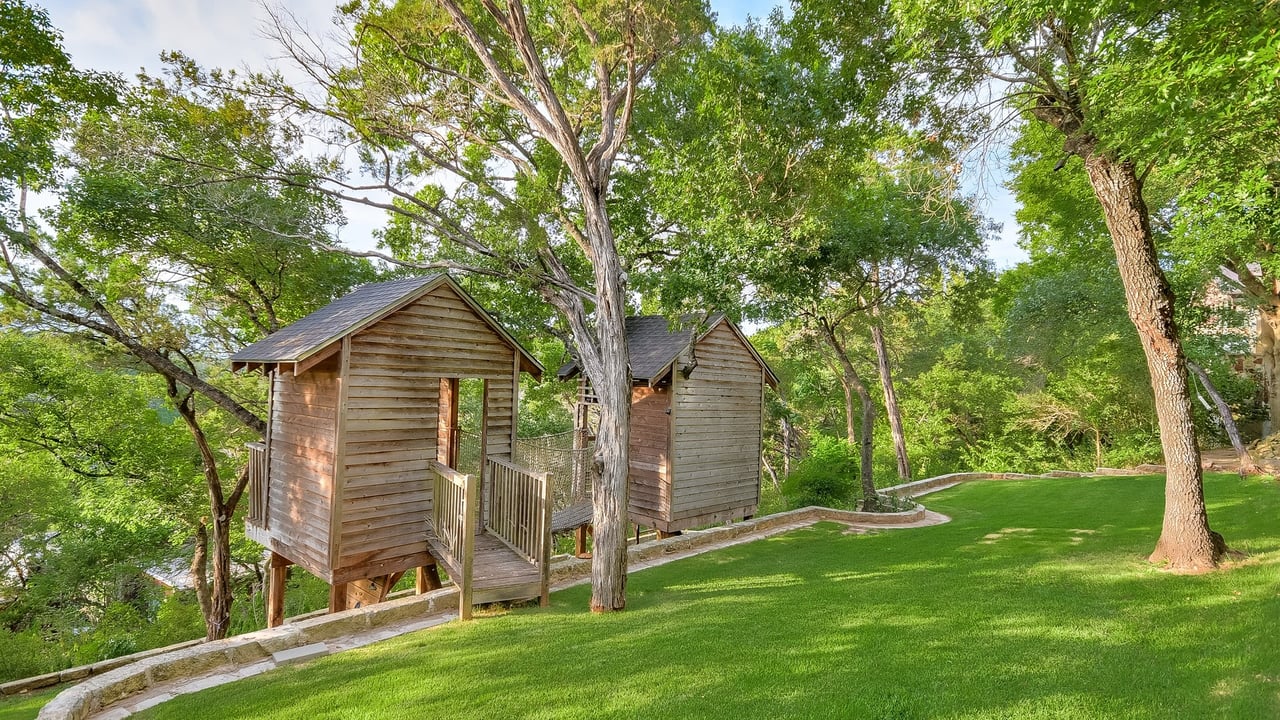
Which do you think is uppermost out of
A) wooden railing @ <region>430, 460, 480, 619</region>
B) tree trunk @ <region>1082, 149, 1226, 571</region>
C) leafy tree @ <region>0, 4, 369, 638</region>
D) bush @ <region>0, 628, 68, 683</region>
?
leafy tree @ <region>0, 4, 369, 638</region>

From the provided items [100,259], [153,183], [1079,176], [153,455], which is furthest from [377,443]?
[1079,176]

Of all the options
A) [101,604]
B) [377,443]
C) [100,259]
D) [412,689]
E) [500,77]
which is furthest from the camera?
[101,604]

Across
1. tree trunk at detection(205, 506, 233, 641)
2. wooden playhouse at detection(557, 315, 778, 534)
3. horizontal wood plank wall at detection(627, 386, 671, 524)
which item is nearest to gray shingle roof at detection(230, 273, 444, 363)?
wooden playhouse at detection(557, 315, 778, 534)

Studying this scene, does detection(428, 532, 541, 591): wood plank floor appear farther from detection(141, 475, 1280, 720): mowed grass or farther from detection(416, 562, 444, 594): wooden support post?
detection(416, 562, 444, 594): wooden support post

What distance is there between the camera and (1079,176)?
15328 mm

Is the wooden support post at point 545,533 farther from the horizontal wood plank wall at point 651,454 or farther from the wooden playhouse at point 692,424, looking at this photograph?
the horizontal wood plank wall at point 651,454

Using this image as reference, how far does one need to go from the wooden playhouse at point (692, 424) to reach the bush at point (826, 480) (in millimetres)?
1621

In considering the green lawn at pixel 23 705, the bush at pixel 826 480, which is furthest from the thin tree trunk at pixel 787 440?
the green lawn at pixel 23 705

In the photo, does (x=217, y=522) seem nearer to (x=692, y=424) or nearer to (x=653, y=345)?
(x=653, y=345)

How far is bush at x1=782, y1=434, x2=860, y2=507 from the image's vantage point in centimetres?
1448

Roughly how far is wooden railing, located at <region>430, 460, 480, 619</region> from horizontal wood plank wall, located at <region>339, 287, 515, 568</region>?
0.46 metres

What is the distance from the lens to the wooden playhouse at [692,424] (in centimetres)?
1182

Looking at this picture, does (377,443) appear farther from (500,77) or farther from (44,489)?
(44,489)

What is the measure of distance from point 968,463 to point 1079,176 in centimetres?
1205
